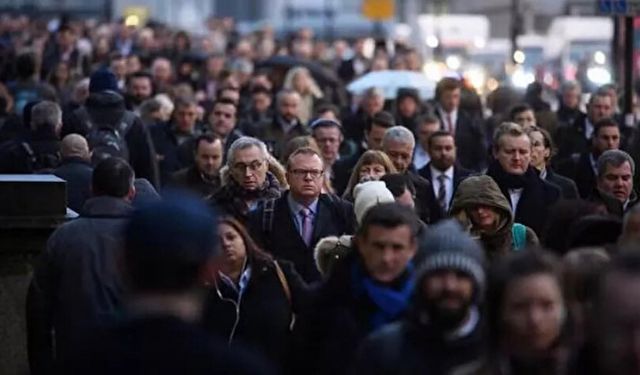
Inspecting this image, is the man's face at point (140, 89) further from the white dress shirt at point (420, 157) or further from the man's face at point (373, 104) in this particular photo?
the white dress shirt at point (420, 157)

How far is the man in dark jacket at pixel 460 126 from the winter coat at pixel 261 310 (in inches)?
442

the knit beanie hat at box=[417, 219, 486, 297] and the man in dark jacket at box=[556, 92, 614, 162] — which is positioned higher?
the man in dark jacket at box=[556, 92, 614, 162]

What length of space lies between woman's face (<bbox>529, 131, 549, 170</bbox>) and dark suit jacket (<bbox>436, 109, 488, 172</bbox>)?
14.2ft

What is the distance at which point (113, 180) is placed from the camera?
36.8 feet

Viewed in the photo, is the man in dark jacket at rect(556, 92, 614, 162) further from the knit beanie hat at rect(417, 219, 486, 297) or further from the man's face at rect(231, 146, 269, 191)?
the knit beanie hat at rect(417, 219, 486, 297)

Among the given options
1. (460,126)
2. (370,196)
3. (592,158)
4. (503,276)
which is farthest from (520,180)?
(503,276)

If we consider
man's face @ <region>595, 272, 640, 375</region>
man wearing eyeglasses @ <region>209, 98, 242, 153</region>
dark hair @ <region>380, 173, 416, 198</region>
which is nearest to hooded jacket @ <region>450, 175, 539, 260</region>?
dark hair @ <region>380, 173, 416, 198</region>

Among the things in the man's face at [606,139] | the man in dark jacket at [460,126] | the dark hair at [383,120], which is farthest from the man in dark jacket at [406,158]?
the man in dark jacket at [460,126]

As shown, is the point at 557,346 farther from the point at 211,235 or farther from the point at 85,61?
the point at 85,61

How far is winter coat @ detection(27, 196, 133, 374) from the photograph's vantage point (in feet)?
35.8

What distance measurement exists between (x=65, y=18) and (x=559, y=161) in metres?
22.1

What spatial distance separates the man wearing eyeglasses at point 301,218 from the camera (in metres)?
13.2

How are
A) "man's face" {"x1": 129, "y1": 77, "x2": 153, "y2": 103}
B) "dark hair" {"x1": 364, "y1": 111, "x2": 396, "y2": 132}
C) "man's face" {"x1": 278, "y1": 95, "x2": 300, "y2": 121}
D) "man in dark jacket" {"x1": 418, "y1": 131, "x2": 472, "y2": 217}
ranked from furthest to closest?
"man's face" {"x1": 129, "y1": 77, "x2": 153, "y2": 103} → "man's face" {"x1": 278, "y1": 95, "x2": 300, "y2": 121} → "dark hair" {"x1": 364, "y1": 111, "x2": 396, "y2": 132} → "man in dark jacket" {"x1": 418, "y1": 131, "x2": 472, "y2": 217}

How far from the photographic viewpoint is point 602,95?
2248cm
